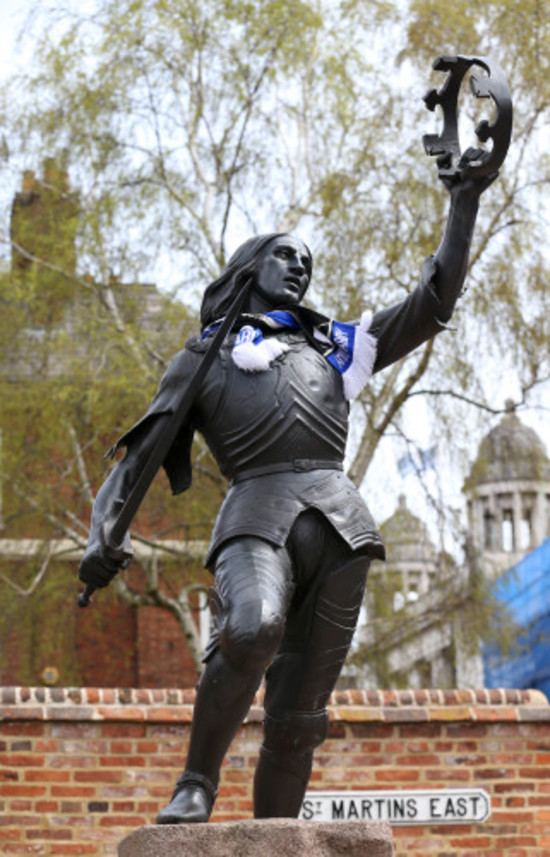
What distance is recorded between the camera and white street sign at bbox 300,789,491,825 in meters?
9.66

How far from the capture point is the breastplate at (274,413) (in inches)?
216

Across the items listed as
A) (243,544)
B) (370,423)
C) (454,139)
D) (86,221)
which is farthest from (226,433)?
(86,221)

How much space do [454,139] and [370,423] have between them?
12324 millimetres

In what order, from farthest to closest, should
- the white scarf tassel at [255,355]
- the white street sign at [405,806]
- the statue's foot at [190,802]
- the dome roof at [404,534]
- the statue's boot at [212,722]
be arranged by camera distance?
the dome roof at [404,534]
the white street sign at [405,806]
the white scarf tassel at [255,355]
the statue's boot at [212,722]
the statue's foot at [190,802]

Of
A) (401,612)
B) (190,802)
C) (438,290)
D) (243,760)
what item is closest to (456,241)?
(438,290)

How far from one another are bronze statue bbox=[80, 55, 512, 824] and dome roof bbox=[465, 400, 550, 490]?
494 inches

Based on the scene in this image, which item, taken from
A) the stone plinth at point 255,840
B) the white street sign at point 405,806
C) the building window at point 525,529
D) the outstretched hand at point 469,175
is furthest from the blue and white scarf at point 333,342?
the building window at point 525,529

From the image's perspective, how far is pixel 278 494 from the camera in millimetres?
5367

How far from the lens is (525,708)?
9953 mm

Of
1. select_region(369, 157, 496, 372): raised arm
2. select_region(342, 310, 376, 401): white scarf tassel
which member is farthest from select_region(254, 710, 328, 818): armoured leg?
select_region(369, 157, 496, 372): raised arm

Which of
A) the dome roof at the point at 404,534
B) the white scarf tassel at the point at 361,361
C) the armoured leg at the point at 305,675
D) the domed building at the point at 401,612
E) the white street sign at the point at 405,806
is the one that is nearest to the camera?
the armoured leg at the point at 305,675

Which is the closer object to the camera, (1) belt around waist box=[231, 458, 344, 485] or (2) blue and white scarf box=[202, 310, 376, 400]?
(1) belt around waist box=[231, 458, 344, 485]

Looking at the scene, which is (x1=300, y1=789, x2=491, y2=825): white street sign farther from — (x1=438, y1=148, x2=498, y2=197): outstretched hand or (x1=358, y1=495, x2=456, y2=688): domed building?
(x1=358, y1=495, x2=456, y2=688): domed building

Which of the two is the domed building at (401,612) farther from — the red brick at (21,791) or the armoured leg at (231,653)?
the armoured leg at (231,653)
